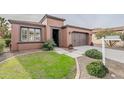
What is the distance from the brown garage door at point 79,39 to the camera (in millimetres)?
16969

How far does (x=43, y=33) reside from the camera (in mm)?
14594

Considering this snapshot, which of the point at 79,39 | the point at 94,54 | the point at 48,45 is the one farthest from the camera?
the point at 79,39

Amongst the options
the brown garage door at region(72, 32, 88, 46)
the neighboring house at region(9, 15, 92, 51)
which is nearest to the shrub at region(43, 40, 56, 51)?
the neighboring house at region(9, 15, 92, 51)

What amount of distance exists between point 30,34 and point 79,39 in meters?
7.70

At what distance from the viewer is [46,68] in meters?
7.43

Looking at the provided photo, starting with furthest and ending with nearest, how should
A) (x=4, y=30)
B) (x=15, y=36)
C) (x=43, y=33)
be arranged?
(x=4, y=30) → (x=43, y=33) → (x=15, y=36)

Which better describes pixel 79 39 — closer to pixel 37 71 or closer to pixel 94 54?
pixel 94 54

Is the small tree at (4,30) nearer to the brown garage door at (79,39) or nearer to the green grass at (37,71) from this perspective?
the brown garage door at (79,39)

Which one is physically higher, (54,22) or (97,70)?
(54,22)

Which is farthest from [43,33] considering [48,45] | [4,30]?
[4,30]

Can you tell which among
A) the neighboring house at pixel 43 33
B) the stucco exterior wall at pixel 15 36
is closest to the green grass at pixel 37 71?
the stucco exterior wall at pixel 15 36

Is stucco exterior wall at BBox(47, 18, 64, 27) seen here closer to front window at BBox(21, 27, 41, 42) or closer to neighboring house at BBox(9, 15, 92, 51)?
neighboring house at BBox(9, 15, 92, 51)

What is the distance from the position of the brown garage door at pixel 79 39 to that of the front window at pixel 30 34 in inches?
206
